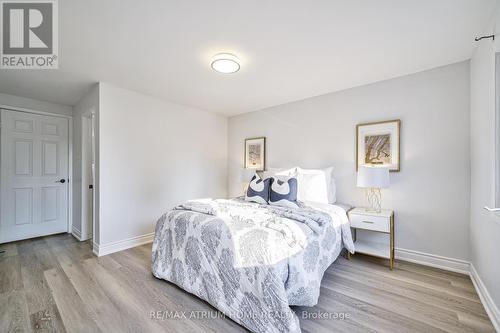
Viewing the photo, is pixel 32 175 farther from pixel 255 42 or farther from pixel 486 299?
pixel 486 299

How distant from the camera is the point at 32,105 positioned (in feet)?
11.6

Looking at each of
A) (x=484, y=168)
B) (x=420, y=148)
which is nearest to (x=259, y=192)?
(x=420, y=148)

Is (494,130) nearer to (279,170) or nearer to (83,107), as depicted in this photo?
(279,170)

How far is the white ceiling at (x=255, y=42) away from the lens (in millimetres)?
1594

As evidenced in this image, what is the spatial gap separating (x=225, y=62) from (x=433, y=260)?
10.8 feet

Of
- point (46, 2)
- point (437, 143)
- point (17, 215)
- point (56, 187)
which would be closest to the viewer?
point (46, 2)

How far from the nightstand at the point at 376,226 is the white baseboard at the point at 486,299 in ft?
2.21

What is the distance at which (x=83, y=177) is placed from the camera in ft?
11.6

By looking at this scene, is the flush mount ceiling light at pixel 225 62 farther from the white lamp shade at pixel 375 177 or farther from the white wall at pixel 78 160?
the white wall at pixel 78 160

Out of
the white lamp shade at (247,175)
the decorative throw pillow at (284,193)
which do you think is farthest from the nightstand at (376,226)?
the white lamp shade at (247,175)

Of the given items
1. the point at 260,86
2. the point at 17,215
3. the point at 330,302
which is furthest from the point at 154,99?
the point at 330,302

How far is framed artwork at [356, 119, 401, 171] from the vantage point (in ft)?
8.85

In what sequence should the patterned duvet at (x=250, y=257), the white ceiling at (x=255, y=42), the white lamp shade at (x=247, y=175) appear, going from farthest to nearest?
the white lamp shade at (x=247, y=175) < the white ceiling at (x=255, y=42) < the patterned duvet at (x=250, y=257)

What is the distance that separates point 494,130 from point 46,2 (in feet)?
11.3
